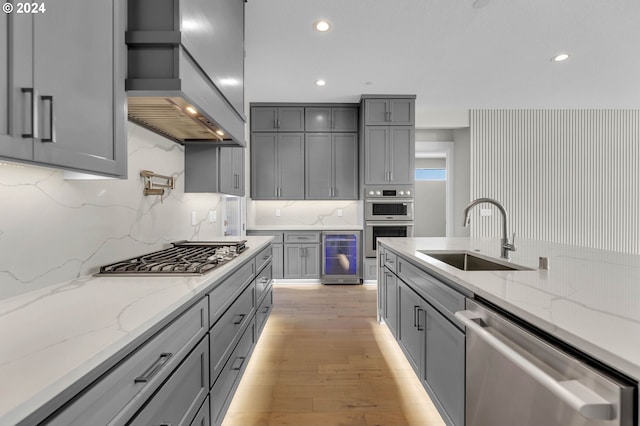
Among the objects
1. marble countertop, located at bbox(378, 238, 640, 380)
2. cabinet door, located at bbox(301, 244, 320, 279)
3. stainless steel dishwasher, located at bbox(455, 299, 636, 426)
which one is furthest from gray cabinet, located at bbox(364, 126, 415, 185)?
stainless steel dishwasher, located at bbox(455, 299, 636, 426)

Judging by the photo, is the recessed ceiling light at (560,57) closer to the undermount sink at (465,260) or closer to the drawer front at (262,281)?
the undermount sink at (465,260)

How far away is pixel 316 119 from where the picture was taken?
4.77 metres

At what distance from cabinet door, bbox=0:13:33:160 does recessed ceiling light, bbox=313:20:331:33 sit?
2420mm

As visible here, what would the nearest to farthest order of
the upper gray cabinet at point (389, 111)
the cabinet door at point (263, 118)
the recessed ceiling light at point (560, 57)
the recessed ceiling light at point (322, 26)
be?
the recessed ceiling light at point (322, 26) → the recessed ceiling light at point (560, 57) → the upper gray cabinet at point (389, 111) → the cabinet door at point (263, 118)

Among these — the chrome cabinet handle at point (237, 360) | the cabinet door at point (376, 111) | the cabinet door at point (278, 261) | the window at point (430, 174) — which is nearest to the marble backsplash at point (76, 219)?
the chrome cabinet handle at point (237, 360)

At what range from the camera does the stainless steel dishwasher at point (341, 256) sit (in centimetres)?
450

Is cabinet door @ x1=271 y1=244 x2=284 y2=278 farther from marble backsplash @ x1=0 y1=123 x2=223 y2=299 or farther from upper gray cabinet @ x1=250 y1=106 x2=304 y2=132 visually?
marble backsplash @ x1=0 y1=123 x2=223 y2=299

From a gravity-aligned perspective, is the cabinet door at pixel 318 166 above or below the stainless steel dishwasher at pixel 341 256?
above

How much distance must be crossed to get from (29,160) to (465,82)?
4.63 metres

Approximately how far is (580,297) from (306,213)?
4.35 m

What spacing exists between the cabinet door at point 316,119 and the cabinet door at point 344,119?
0.11 metres

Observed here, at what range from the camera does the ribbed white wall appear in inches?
205

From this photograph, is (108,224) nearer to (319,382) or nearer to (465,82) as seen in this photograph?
(319,382)

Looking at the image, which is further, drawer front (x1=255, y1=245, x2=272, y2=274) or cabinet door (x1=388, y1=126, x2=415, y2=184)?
cabinet door (x1=388, y1=126, x2=415, y2=184)
